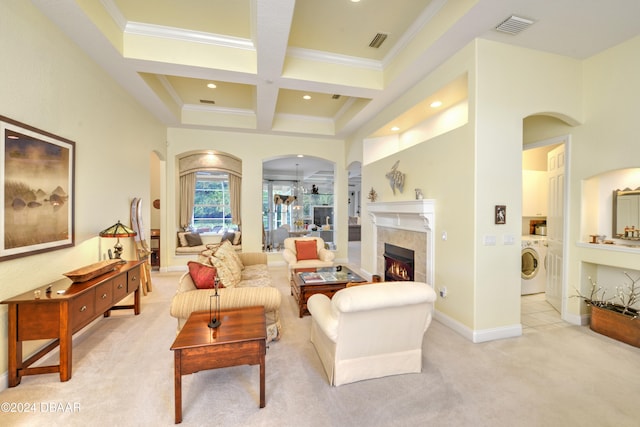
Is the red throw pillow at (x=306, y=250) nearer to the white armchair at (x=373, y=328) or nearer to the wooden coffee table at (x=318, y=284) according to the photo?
the wooden coffee table at (x=318, y=284)

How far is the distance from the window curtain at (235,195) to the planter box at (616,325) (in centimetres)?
729

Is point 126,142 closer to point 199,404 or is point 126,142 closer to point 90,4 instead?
point 90,4

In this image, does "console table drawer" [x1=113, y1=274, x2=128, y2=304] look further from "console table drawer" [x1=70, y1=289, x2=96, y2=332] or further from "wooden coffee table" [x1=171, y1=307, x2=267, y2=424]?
"wooden coffee table" [x1=171, y1=307, x2=267, y2=424]

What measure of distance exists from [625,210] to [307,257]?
180 inches

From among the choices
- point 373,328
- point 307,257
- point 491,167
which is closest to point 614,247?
point 491,167

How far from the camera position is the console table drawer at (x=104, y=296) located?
280 cm

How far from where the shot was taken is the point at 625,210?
10.8 ft

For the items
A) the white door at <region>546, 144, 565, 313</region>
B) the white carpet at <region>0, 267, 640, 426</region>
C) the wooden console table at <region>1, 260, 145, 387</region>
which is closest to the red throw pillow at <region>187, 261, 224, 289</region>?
the white carpet at <region>0, 267, 640, 426</region>

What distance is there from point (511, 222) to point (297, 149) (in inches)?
199

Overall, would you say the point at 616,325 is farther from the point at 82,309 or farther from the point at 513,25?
the point at 82,309

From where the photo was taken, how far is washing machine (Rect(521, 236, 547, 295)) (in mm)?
4699

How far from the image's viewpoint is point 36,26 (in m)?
2.50

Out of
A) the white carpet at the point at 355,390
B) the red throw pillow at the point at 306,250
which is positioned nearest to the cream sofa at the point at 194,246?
the red throw pillow at the point at 306,250

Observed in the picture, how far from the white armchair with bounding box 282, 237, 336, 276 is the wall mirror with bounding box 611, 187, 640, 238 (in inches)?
158
